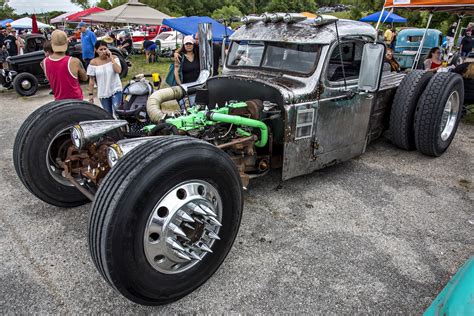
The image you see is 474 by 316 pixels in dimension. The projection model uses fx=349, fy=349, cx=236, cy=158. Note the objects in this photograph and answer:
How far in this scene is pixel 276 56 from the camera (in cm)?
426

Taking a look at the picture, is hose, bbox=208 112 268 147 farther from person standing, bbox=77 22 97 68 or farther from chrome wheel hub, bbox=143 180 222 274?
person standing, bbox=77 22 97 68

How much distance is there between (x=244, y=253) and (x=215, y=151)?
44.2 inches

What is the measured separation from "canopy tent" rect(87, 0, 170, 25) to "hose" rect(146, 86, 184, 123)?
1356 centimetres

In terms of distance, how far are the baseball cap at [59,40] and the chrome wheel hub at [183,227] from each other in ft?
11.3

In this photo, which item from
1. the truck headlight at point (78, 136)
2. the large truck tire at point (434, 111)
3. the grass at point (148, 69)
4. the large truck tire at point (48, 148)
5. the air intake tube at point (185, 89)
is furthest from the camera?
the grass at point (148, 69)

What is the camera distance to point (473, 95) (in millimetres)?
6703

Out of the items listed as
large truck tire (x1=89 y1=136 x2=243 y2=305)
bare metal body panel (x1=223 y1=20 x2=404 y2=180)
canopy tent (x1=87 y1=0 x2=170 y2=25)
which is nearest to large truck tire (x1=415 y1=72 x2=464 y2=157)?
bare metal body panel (x1=223 y1=20 x2=404 y2=180)

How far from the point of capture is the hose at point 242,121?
337 centimetres

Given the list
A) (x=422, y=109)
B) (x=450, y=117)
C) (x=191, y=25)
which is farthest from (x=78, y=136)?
(x=191, y=25)

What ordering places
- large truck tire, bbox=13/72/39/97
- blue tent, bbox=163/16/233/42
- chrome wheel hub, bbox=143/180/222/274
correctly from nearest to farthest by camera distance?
1. chrome wheel hub, bbox=143/180/222/274
2. large truck tire, bbox=13/72/39/97
3. blue tent, bbox=163/16/233/42

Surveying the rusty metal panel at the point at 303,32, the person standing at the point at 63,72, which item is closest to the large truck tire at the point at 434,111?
the rusty metal panel at the point at 303,32

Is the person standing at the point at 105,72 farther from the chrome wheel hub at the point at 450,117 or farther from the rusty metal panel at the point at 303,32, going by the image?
the chrome wheel hub at the point at 450,117

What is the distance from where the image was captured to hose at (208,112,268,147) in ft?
11.1

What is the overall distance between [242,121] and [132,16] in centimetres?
1570
